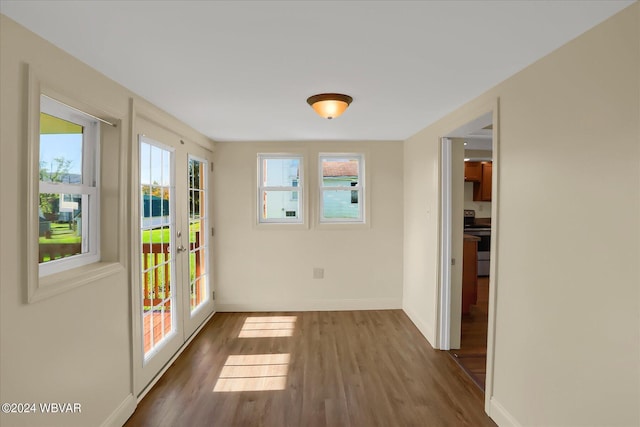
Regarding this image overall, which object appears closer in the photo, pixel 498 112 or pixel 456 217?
pixel 498 112

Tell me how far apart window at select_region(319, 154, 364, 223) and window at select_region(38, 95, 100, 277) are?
283 cm

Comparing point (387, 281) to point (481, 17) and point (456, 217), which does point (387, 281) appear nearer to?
point (456, 217)

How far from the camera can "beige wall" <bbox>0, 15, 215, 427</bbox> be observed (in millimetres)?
1419

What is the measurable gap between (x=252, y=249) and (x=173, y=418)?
235cm

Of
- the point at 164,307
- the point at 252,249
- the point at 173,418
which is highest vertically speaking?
the point at 252,249

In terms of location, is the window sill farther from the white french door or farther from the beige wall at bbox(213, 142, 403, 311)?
the beige wall at bbox(213, 142, 403, 311)

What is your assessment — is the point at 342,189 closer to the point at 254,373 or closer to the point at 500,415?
the point at 254,373

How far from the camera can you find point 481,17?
4.67 feet

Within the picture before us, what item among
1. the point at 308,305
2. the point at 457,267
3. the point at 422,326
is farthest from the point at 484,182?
the point at 308,305

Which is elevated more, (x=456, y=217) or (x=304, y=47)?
(x=304, y=47)

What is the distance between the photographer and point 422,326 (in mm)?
3760

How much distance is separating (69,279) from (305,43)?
1750 millimetres

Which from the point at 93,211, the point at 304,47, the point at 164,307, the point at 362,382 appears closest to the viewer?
the point at 304,47

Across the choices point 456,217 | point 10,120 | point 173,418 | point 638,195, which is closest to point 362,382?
point 173,418
